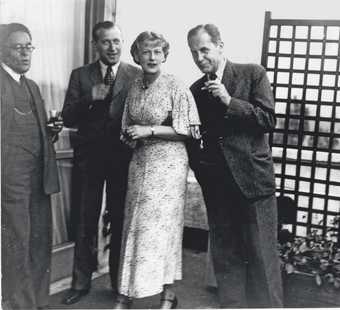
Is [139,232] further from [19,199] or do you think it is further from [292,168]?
[292,168]

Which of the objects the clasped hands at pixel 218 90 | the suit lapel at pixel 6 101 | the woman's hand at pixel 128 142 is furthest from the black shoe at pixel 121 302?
the clasped hands at pixel 218 90

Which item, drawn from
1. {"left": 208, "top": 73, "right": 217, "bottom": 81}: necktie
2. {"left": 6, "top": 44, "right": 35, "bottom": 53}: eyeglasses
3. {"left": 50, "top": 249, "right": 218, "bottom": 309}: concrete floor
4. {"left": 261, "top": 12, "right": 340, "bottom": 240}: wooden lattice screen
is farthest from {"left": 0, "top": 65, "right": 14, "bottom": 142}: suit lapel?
{"left": 261, "top": 12, "right": 340, "bottom": 240}: wooden lattice screen

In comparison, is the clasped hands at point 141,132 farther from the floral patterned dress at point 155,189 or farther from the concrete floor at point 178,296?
the concrete floor at point 178,296

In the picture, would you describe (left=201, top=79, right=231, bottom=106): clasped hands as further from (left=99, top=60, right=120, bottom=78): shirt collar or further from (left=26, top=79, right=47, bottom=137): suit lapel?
(left=26, top=79, right=47, bottom=137): suit lapel

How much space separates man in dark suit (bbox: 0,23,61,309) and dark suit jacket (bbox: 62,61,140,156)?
0.28 m

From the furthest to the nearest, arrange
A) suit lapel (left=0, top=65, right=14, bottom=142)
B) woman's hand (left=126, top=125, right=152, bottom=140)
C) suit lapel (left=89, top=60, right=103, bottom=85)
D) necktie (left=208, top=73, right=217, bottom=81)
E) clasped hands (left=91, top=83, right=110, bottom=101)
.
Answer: suit lapel (left=89, top=60, right=103, bottom=85)
clasped hands (left=91, top=83, right=110, bottom=101)
necktie (left=208, top=73, right=217, bottom=81)
woman's hand (left=126, top=125, right=152, bottom=140)
suit lapel (left=0, top=65, right=14, bottom=142)

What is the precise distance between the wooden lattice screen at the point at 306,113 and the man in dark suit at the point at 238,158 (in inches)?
28.2

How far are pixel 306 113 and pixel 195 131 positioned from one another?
1.04 meters

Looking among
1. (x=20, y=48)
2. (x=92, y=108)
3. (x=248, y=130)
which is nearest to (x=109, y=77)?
(x=92, y=108)

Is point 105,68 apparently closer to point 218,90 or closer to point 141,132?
point 141,132

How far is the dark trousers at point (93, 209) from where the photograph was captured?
11.5ft

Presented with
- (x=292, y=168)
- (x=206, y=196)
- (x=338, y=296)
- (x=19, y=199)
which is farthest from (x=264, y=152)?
(x=19, y=199)

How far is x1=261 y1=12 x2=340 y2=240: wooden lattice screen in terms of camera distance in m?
3.61

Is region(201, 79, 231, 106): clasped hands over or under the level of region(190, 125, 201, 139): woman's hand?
over
